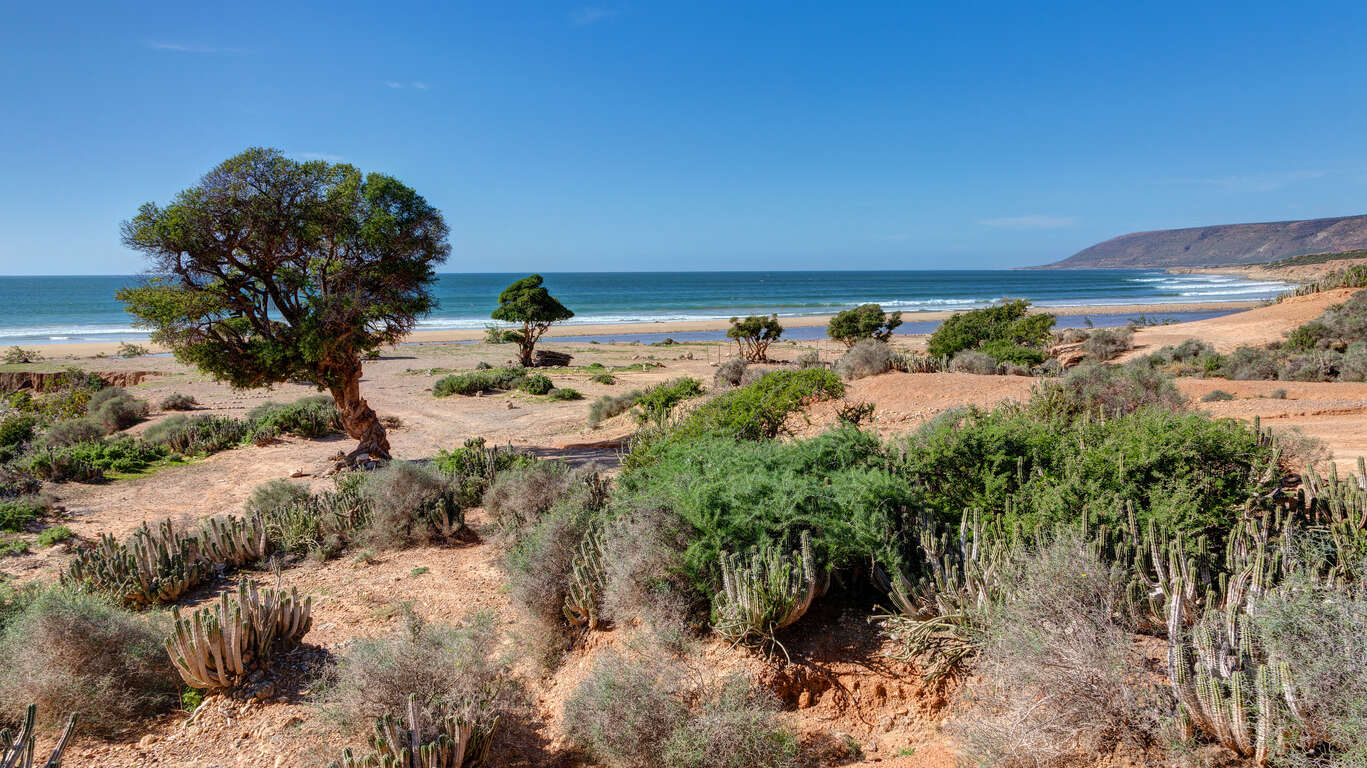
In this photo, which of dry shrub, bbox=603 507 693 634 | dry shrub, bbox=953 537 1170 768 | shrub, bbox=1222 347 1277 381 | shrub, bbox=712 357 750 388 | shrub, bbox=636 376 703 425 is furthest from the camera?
shrub, bbox=712 357 750 388

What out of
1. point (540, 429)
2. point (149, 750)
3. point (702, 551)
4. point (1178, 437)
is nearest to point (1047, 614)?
point (702, 551)

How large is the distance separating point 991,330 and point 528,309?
20240mm

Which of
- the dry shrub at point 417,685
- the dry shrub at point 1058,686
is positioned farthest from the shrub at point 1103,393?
the dry shrub at point 417,685

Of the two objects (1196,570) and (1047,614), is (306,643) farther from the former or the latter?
(1196,570)

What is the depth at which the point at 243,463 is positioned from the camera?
13.5 meters

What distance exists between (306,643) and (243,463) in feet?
31.6

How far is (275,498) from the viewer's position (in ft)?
31.4

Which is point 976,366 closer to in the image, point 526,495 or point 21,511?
point 526,495

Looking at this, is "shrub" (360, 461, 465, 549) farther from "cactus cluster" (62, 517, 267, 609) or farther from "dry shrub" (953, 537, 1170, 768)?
"dry shrub" (953, 537, 1170, 768)

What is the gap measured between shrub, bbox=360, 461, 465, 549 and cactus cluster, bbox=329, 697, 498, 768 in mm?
4779

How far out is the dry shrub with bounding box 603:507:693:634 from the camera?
5.01 metres

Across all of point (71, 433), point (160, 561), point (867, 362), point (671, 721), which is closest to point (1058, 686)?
point (671, 721)

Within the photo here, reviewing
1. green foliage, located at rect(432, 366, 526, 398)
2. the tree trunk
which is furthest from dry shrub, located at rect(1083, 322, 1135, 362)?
the tree trunk

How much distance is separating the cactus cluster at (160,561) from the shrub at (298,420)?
7912 millimetres
